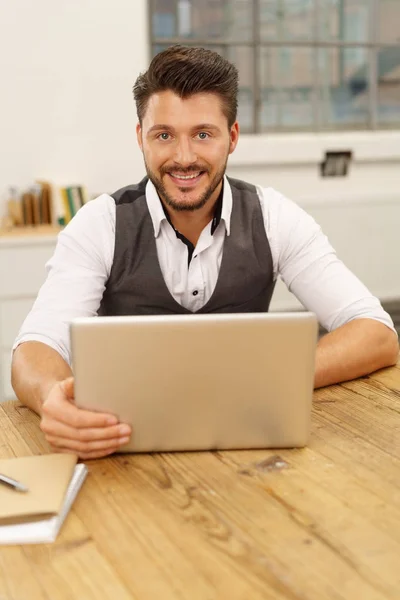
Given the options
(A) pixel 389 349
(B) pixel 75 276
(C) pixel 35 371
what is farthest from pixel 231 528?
(B) pixel 75 276

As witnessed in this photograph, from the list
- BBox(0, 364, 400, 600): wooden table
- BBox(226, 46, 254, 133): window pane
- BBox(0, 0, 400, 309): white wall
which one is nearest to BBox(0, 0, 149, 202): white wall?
BBox(0, 0, 400, 309): white wall

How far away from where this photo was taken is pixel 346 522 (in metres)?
0.93

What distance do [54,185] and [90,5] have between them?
2.46ft

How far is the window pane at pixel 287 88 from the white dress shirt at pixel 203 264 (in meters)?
1.99

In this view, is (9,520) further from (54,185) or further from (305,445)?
(54,185)

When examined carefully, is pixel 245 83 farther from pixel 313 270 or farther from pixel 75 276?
pixel 75 276

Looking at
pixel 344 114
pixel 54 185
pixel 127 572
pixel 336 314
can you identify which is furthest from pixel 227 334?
pixel 344 114

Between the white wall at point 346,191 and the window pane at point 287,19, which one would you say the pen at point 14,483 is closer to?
the white wall at point 346,191

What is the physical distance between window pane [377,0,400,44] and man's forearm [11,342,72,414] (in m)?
3.03

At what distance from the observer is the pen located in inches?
38.5

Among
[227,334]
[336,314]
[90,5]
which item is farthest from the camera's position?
[90,5]

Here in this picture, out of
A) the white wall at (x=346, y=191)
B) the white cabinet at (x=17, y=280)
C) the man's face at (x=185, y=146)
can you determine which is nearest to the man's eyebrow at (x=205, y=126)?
the man's face at (x=185, y=146)

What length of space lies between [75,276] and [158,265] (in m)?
0.19

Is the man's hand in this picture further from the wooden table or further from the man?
the man
